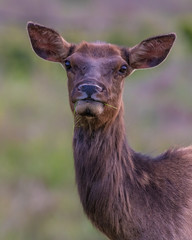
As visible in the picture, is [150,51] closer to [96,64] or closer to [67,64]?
[96,64]

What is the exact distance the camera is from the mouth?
10.4 m

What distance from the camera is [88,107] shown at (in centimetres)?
1042

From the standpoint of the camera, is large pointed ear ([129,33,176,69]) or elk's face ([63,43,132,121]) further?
large pointed ear ([129,33,176,69])

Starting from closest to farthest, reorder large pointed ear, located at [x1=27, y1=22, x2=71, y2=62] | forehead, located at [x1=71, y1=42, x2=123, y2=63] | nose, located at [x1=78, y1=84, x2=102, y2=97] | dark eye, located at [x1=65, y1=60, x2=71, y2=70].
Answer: nose, located at [x1=78, y1=84, x2=102, y2=97]
forehead, located at [x1=71, y1=42, x2=123, y2=63]
dark eye, located at [x1=65, y1=60, x2=71, y2=70]
large pointed ear, located at [x1=27, y1=22, x2=71, y2=62]

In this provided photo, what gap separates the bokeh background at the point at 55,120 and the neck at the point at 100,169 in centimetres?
568

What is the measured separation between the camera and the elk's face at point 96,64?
34.4ft

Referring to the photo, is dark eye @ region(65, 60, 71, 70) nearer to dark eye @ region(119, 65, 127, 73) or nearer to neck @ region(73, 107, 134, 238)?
dark eye @ region(119, 65, 127, 73)

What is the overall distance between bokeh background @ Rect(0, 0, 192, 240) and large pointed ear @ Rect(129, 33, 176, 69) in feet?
17.7

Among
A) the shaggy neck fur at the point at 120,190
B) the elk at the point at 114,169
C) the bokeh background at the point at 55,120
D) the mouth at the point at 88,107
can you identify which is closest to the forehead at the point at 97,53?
the elk at the point at 114,169

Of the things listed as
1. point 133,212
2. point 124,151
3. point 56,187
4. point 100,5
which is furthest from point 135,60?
point 100,5

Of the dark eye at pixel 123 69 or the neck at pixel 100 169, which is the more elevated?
the dark eye at pixel 123 69

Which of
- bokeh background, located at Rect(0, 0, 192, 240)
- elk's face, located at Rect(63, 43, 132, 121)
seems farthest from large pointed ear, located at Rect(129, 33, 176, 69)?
bokeh background, located at Rect(0, 0, 192, 240)

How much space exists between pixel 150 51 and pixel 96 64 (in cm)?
99

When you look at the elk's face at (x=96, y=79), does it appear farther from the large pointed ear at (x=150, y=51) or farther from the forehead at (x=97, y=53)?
the large pointed ear at (x=150, y=51)
